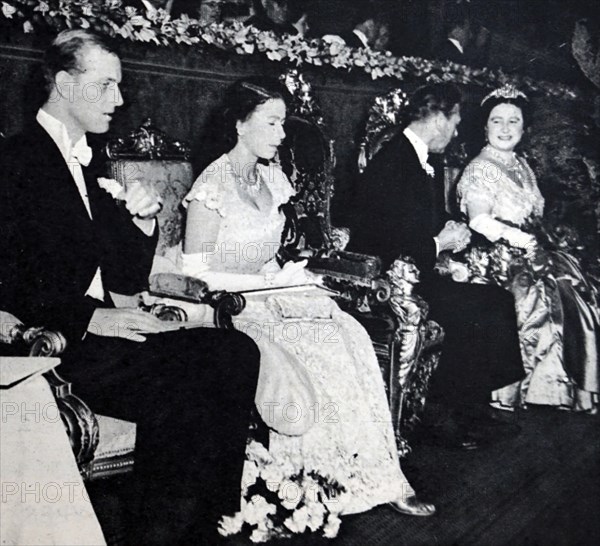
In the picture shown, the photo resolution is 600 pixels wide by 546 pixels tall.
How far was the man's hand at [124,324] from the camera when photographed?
2.40 meters

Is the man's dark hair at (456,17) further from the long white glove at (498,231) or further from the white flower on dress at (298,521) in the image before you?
the white flower on dress at (298,521)

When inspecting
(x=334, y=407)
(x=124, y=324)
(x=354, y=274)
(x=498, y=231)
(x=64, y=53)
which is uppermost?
(x=64, y=53)

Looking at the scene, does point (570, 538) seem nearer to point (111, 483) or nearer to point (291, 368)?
point (291, 368)

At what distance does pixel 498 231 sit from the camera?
3.54m

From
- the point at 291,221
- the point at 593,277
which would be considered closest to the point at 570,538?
the point at 593,277

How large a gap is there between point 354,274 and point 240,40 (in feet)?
3.54

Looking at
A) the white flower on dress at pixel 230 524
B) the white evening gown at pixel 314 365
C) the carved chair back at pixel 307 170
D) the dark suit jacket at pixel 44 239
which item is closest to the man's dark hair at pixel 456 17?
the carved chair back at pixel 307 170

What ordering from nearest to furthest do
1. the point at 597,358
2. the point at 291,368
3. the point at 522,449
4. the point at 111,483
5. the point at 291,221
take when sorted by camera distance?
the point at 111,483, the point at 291,368, the point at 291,221, the point at 522,449, the point at 597,358

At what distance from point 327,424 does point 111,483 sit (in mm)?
848

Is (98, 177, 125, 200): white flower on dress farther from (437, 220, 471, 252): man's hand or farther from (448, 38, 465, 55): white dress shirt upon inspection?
(448, 38, 465, 55): white dress shirt

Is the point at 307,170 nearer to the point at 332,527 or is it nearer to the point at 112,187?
the point at 112,187

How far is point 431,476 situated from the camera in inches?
120

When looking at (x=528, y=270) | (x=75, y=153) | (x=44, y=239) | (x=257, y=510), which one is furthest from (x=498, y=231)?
(x=44, y=239)

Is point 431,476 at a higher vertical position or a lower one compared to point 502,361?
lower
